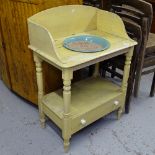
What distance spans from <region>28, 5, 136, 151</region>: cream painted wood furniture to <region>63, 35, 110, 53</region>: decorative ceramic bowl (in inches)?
1.6

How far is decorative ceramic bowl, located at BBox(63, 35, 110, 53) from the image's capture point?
143 cm

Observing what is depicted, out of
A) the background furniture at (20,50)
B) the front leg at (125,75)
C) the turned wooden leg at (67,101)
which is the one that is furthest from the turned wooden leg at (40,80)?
the front leg at (125,75)

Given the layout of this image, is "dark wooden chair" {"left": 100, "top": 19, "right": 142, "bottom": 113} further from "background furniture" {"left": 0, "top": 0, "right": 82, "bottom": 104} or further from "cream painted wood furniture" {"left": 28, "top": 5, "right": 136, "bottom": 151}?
"background furniture" {"left": 0, "top": 0, "right": 82, "bottom": 104}

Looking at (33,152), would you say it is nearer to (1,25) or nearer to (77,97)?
(77,97)

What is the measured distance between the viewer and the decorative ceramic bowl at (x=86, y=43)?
56.3 inches

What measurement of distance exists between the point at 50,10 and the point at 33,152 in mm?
976

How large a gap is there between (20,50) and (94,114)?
2.47ft

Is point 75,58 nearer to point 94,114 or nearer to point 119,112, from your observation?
point 94,114

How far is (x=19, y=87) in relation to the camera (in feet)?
6.52

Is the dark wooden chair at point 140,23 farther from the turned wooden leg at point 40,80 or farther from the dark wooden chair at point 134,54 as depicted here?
the turned wooden leg at point 40,80

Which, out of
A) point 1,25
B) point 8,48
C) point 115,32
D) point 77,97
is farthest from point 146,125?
point 1,25

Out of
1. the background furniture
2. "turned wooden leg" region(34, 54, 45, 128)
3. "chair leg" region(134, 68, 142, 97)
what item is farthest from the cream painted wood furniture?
"chair leg" region(134, 68, 142, 97)

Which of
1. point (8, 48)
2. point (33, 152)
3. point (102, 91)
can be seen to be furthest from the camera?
point (8, 48)

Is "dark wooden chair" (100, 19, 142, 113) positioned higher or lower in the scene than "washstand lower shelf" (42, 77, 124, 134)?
higher
